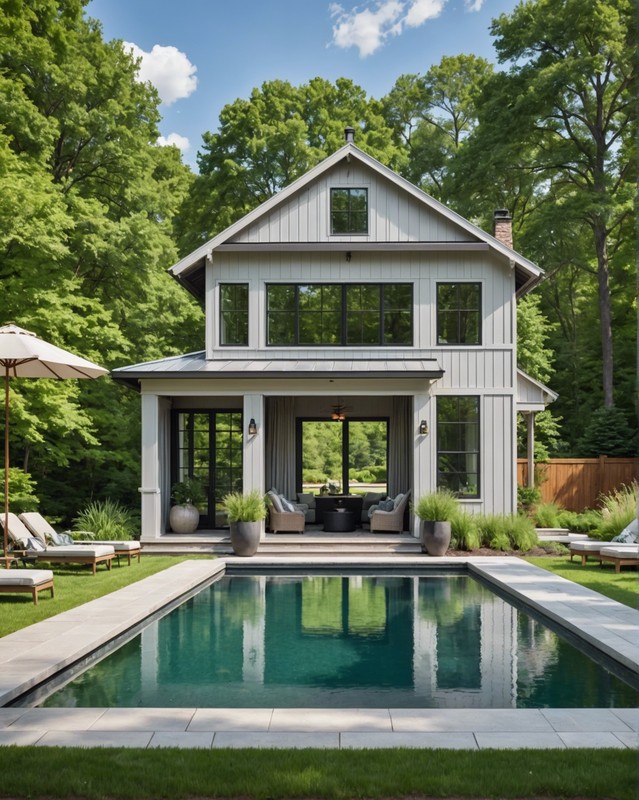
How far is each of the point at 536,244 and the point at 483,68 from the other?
12008 millimetres

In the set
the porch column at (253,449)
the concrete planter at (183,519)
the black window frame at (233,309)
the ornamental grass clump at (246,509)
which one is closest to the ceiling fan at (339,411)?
the porch column at (253,449)

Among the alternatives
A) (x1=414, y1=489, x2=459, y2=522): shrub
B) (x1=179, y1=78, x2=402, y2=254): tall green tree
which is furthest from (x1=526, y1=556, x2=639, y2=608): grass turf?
(x1=179, y1=78, x2=402, y2=254): tall green tree

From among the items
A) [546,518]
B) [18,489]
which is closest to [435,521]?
[546,518]

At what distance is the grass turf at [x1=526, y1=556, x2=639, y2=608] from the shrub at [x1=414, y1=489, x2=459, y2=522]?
1.72 m

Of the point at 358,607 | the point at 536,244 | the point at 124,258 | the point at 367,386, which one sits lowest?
the point at 358,607

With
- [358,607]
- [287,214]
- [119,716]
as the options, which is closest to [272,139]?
[287,214]

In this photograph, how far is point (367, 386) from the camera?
17.1 metres

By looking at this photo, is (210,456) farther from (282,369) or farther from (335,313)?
(335,313)

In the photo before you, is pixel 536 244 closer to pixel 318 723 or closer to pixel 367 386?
pixel 367 386

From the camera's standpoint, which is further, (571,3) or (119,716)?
(571,3)

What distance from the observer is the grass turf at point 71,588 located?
983cm

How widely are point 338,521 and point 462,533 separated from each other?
120 inches

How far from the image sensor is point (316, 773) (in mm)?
4797

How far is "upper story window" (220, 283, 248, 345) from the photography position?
1827cm
